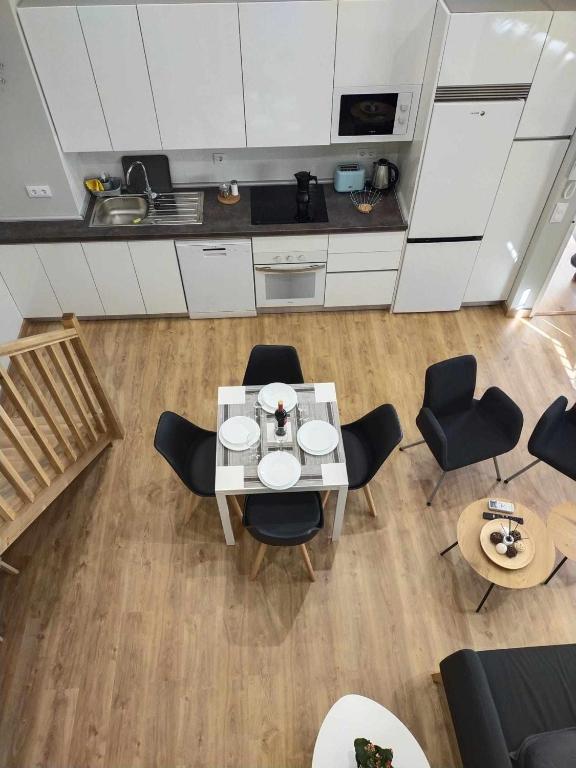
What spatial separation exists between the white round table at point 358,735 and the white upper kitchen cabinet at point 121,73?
401 cm

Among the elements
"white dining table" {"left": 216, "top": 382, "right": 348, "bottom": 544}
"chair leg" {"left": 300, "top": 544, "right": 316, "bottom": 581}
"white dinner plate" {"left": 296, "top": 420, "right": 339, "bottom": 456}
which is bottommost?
"chair leg" {"left": 300, "top": 544, "right": 316, "bottom": 581}

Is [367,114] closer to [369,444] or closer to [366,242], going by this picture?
[366,242]

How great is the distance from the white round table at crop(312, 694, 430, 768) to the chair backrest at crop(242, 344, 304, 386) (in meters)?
2.02

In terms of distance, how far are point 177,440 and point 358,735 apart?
193cm

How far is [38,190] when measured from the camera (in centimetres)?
442

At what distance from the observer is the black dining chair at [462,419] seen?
12.2 feet

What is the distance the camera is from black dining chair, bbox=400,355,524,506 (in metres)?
3.71

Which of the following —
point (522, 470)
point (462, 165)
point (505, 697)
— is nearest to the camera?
point (505, 697)

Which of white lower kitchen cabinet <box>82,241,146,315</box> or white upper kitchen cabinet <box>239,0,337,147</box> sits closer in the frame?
white upper kitchen cabinet <box>239,0,337,147</box>

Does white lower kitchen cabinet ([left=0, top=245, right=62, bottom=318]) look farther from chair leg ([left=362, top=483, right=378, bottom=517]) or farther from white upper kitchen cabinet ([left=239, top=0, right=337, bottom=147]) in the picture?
chair leg ([left=362, top=483, right=378, bottom=517])

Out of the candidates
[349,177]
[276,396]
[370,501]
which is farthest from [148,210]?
[370,501]

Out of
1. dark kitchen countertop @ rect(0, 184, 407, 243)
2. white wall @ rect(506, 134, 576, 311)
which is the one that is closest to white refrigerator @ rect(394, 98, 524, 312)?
dark kitchen countertop @ rect(0, 184, 407, 243)

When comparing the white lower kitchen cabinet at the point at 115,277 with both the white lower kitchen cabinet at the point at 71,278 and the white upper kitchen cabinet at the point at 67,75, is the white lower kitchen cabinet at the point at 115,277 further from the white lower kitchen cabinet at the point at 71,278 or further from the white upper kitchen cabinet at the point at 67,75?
the white upper kitchen cabinet at the point at 67,75

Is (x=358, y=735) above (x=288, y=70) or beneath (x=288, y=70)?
beneath
